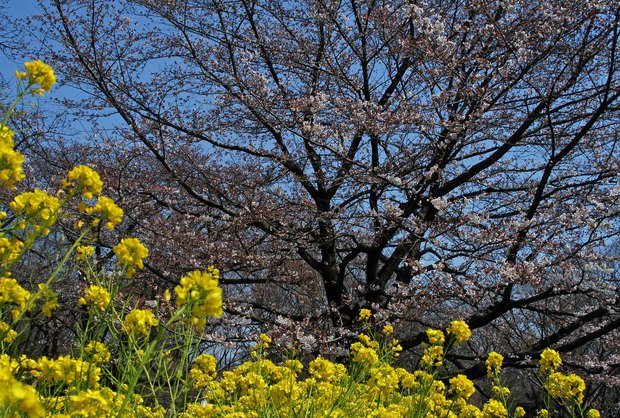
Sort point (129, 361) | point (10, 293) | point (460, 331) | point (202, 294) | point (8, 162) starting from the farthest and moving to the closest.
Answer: point (460, 331) < point (129, 361) < point (10, 293) < point (8, 162) < point (202, 294)

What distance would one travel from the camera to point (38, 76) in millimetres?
1929

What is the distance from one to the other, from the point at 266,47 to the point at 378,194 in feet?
7.64

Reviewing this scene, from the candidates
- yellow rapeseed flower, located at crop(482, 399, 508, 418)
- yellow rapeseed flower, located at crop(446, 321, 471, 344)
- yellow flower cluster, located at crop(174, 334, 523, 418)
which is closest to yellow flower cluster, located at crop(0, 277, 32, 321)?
yellow flower cluster, located at crop(174, 334, 523, 418)

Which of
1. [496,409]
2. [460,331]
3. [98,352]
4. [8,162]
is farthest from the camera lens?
[496,409]

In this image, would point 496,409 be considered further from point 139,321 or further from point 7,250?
point 7,250

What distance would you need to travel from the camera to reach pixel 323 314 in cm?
726

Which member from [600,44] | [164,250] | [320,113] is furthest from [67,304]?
[600,44]

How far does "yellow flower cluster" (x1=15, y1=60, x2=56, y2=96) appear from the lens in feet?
6.27

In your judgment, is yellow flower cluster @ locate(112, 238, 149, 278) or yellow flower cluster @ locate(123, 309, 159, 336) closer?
yellow flower cluster @ locate(112, 238, 149, 278)

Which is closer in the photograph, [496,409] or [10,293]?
[10,293]

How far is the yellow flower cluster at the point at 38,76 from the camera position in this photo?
191 centimetres

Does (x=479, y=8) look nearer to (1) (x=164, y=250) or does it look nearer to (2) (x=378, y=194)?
(2) (x=378, y=194)

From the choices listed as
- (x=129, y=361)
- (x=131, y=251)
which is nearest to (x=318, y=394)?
(x=129, y=361)

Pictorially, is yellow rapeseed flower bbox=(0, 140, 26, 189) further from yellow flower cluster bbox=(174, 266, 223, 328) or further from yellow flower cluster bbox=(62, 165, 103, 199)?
yellow flower cluster bbox=(174, 266, 223, 328)
